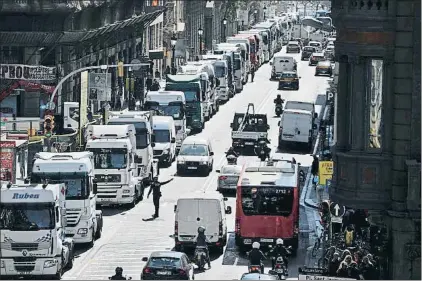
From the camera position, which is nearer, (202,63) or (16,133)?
(16,133)

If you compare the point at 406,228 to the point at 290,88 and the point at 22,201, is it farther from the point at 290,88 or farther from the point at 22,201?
the point at 290,88

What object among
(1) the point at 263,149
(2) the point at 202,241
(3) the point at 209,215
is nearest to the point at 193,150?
(1) the point at 263,149

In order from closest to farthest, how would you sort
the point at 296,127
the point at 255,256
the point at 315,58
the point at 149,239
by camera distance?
the point at 255,256 < the point at 149,239 < the point at 296,127 < the point at 315,58

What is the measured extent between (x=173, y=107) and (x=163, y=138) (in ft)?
23.9

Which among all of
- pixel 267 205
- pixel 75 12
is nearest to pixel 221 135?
pixel 75 12

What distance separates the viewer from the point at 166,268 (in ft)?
167

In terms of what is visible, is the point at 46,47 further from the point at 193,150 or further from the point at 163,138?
Answer: the point at 193,150

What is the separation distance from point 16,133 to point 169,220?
1320 centimetres

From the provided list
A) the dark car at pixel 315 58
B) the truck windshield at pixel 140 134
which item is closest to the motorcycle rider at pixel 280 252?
the truck windshield at pixel 140 134

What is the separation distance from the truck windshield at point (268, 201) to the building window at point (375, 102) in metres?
9.88

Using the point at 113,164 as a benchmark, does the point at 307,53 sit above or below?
above

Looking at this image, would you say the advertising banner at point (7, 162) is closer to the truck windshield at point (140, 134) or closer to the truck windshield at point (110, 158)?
the truck windshield at point (110, 158)

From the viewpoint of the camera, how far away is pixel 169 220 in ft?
228

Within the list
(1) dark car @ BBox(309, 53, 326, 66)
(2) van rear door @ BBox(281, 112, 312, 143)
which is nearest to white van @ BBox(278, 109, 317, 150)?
(2) van rear door @ BBox(281, 112, 312, 143)
